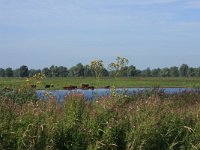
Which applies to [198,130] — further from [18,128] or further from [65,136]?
[18,128]

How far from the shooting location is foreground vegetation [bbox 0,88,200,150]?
9594 millimetres

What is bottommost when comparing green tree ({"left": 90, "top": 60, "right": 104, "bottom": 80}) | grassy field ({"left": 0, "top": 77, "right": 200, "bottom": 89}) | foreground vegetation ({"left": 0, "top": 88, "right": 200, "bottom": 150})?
foreground vegetation ({"left": 0, "top": 88, "right": 200, "bottom": 150})

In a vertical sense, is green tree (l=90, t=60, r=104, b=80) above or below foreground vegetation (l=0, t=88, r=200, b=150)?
above

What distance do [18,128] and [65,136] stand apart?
33.2 inches

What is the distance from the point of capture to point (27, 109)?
33.9 ft

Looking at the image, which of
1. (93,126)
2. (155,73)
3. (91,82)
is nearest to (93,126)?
(93,126)

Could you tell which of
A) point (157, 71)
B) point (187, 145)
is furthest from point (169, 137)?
point (157, 71)

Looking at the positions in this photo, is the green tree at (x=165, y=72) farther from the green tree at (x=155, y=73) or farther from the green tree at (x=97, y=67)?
the green tree at (x=97, y=67)

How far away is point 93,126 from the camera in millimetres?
10297

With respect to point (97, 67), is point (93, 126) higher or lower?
lower

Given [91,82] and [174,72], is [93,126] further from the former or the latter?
[174,72]

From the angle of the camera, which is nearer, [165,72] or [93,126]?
[93,126]

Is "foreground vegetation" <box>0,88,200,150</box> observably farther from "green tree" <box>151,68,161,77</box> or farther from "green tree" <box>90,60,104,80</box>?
"green tree" <box>151,68,161,77</box>

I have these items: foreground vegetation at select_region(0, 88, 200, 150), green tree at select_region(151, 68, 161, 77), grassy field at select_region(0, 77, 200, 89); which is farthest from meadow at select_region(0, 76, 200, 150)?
green tree at select_region(151, 68, 161, 77)
